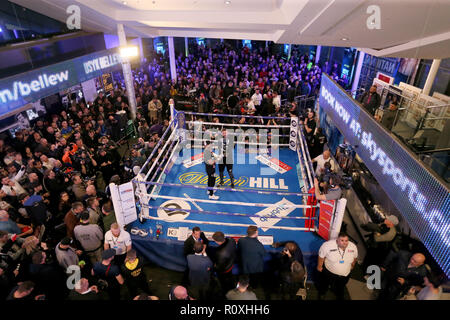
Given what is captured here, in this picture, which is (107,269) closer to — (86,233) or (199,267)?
(86,233)

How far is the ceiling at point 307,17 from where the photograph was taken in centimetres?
523

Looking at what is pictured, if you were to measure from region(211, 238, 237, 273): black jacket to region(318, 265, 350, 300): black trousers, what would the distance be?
1668 mm

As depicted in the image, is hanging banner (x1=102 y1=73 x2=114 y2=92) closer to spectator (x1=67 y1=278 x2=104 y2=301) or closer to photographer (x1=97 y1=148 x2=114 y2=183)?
photographer (x1=97 y1=148 x2=114 y2=183)

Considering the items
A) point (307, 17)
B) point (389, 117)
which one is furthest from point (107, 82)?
point (389, 117)

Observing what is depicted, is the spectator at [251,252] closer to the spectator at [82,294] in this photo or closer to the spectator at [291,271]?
the spectator at [291,271]

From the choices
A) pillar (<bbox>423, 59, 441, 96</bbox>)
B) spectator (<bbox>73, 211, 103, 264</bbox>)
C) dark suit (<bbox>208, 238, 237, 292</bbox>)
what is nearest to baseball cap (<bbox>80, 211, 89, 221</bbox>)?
spectator (<bbox>73, 211, 103, 264</bbox>)

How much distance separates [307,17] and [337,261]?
539 centimetres

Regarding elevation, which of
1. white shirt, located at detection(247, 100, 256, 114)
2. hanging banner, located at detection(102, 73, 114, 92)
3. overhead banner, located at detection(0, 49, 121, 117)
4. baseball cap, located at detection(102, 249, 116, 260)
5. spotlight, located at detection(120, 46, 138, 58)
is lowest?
baseball cap, located at detection(102, 249, 116, 260)

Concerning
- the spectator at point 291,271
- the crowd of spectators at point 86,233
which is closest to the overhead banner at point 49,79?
the crowd of spectators at point 86,233

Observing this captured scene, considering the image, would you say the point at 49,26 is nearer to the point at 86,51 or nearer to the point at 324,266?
the point at 86,51

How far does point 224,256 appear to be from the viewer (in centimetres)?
462

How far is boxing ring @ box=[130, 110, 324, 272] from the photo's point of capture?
223 inches
